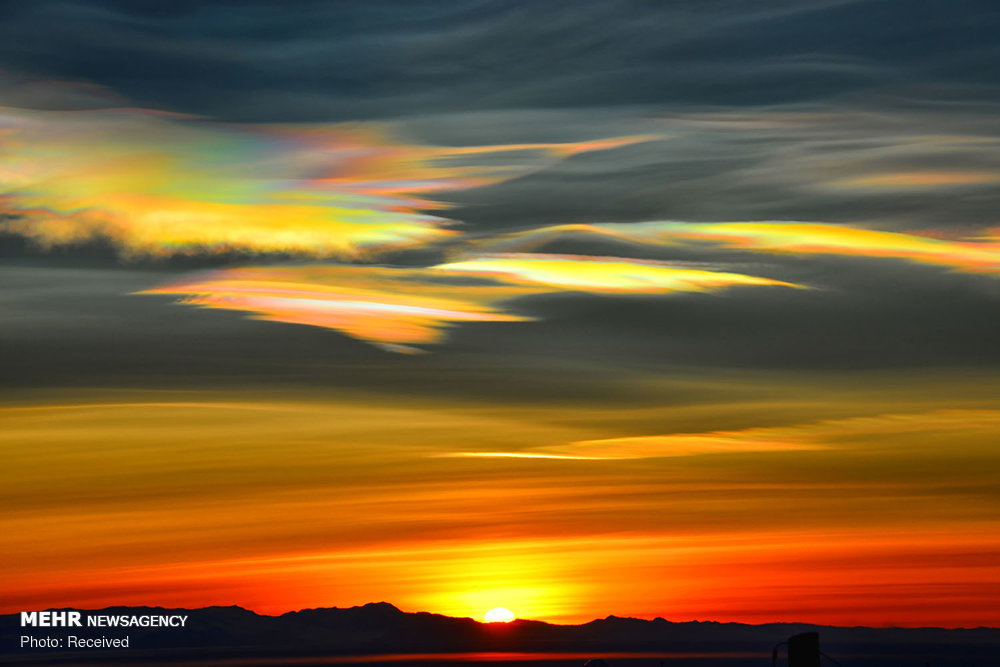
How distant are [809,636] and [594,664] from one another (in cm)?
2104

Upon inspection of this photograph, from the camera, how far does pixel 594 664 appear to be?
58.5 m

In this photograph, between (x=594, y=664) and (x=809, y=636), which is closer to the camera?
(x=809, y=636)

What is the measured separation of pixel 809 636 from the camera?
38.7 m
